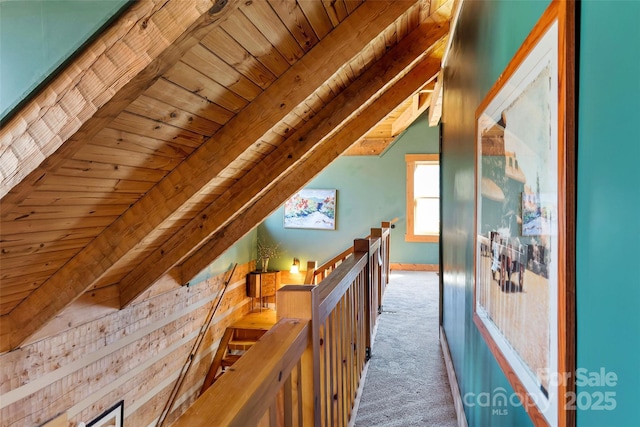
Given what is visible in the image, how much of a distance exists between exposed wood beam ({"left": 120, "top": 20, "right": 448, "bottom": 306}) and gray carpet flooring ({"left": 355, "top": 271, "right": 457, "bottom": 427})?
1.71 m

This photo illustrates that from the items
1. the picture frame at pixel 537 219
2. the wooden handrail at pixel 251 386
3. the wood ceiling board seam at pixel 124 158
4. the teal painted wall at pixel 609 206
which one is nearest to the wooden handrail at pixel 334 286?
the wooden handrail at pixel 251 386

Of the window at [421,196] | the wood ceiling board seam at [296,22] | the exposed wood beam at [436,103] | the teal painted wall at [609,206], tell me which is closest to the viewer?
the teal painted wall at [609,206]

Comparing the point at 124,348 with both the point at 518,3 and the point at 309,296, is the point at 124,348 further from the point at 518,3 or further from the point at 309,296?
the point at 518,3

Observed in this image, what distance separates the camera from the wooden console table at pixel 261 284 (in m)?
6.78

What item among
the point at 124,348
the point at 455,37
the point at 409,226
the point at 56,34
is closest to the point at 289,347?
the point at 56,34

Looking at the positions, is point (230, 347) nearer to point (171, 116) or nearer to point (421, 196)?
point (421, 196)

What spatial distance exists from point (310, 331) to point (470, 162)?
1.26 m

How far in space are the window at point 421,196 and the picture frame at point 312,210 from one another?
142cm

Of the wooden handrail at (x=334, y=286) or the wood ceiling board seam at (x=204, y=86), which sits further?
the wood ceiling board seam at (x=204, y=86)

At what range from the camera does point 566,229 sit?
2.47 ft

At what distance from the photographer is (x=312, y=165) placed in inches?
175

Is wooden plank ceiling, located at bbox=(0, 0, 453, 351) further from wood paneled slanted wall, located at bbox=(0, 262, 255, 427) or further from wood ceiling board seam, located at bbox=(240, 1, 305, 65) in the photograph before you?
wood paneled slanted wall, located at bbox=(0, 262, 255, 427)

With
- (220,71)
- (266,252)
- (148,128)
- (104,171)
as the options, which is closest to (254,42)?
(220,71)

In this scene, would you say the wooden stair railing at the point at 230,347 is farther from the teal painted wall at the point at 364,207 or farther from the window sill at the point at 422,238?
the window sill at the point at 422,238
